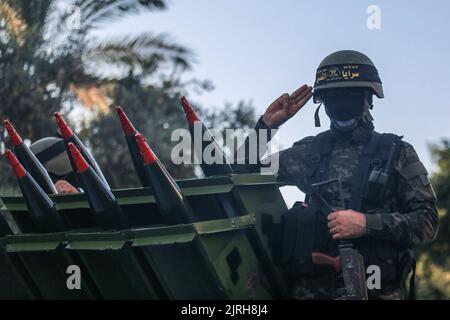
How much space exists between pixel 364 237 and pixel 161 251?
106 cm

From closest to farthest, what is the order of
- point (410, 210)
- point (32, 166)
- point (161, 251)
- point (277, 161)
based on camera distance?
point (161, 251) → point (410, 210) → point (277, 161) → point (32, 166)

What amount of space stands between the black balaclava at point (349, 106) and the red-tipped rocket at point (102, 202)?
1.30 metres

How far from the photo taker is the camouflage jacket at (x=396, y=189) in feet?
14.8

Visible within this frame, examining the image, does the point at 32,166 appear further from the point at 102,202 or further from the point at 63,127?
the point at 102,202

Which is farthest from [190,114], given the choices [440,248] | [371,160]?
[440,248]

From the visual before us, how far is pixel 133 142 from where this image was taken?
452cm

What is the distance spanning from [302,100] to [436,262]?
71.5 ft

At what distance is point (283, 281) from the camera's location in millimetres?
4582

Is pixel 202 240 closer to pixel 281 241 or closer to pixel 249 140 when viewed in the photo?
pixel 281 241

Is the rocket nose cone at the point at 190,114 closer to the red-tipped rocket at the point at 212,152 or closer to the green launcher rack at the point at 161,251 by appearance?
the red-tipped rocket at the point at 212,152

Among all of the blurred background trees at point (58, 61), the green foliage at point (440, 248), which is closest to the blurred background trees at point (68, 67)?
the blurred background trees at point (58, 61)

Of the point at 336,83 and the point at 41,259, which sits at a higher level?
the point at 336,83
